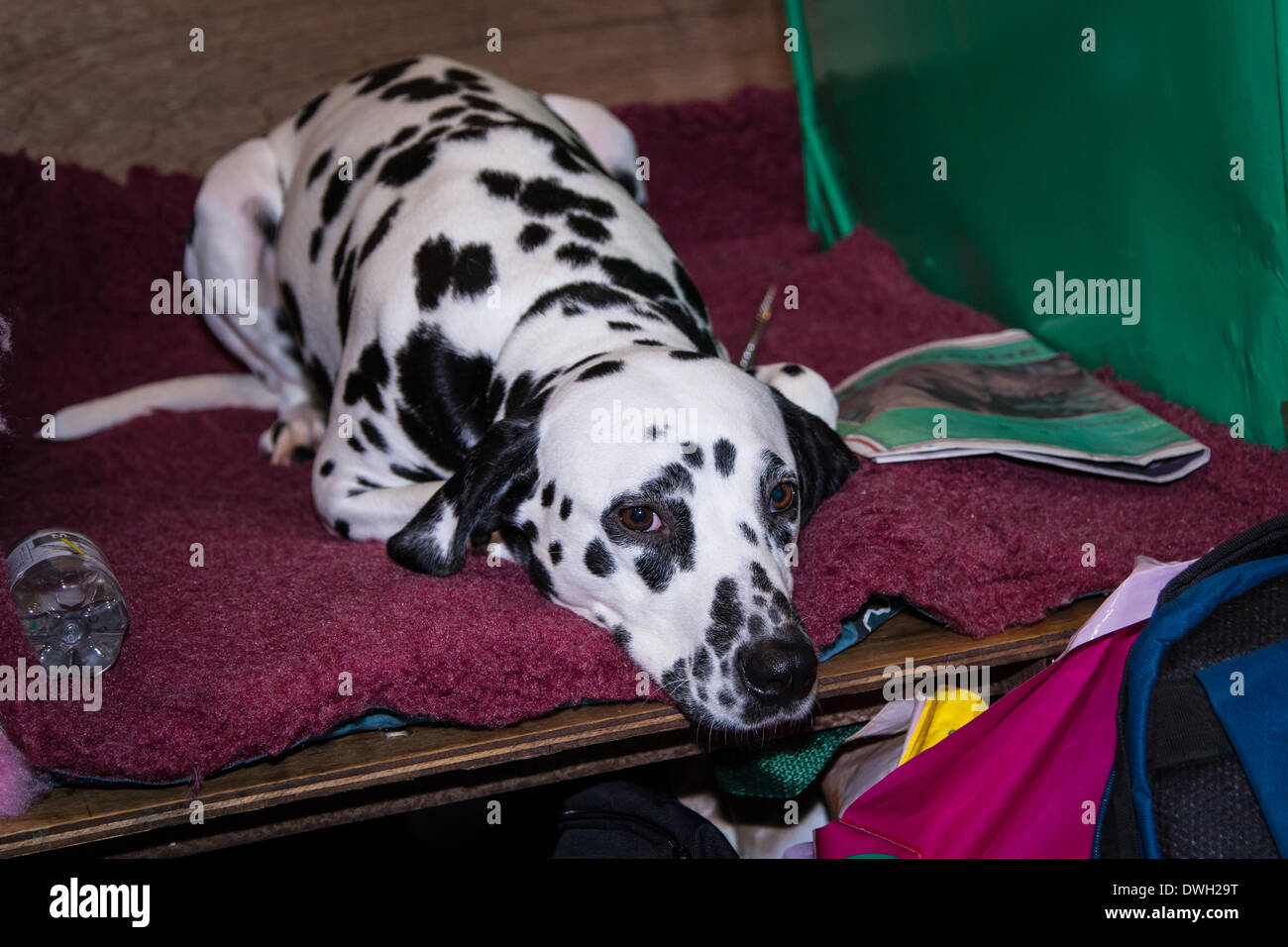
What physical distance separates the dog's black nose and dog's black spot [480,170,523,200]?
122 centimetres

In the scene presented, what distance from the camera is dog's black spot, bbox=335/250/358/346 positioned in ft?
8.94

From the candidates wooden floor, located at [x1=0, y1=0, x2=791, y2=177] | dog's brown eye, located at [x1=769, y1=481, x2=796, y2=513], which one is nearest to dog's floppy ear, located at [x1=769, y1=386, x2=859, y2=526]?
dog's brown eye, located at [x1=769, y1=481, x2=796, y2=513]

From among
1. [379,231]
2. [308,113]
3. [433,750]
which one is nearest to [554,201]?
[379,231]

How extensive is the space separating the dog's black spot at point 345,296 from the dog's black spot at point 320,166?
37 centimetres

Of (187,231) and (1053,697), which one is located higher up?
(187,231)

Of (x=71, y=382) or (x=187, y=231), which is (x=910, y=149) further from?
(x=71, y=382)

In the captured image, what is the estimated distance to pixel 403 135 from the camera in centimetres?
286

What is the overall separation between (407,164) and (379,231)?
203mm

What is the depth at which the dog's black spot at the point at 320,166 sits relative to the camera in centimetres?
300

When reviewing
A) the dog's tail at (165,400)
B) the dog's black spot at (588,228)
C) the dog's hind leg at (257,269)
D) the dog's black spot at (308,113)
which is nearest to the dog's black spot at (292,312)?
the dog's hind leg at (257,269)

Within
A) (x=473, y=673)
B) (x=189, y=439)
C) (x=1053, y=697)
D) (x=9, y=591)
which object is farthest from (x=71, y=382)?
(x=1053, y=697)

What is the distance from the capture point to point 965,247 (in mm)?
3494
